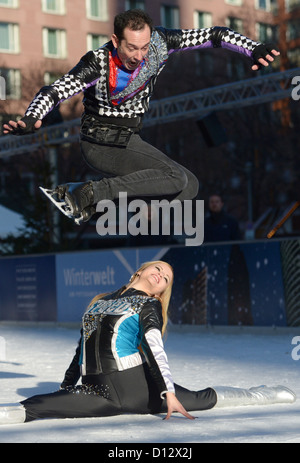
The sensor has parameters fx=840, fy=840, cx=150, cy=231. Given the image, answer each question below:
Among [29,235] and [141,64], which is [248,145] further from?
[141,64]

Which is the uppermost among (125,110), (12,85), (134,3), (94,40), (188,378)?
(134,3)

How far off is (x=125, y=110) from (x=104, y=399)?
1835mm

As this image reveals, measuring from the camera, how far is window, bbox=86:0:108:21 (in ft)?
162

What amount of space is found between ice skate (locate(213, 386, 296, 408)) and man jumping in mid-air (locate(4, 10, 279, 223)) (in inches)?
58.4

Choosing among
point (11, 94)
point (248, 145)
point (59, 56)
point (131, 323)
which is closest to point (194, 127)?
point (248, 145)

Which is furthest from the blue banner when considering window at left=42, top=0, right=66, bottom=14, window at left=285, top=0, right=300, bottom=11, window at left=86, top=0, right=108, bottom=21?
window at left=86, top=0, right=108, bottom=21

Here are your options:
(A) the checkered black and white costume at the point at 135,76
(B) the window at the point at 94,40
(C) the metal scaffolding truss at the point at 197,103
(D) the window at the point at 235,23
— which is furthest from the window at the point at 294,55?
(A) the checkered black and white costume at the point at 135,76

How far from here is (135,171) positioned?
5.20 m

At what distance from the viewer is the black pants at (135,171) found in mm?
5121

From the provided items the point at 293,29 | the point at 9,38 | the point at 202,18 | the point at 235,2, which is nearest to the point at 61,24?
the point at 9,38

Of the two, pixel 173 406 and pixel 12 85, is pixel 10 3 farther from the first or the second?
pixel 173 406

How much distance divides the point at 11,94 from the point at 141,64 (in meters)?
33.1

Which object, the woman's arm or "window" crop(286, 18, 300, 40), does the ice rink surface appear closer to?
the woman's arm
